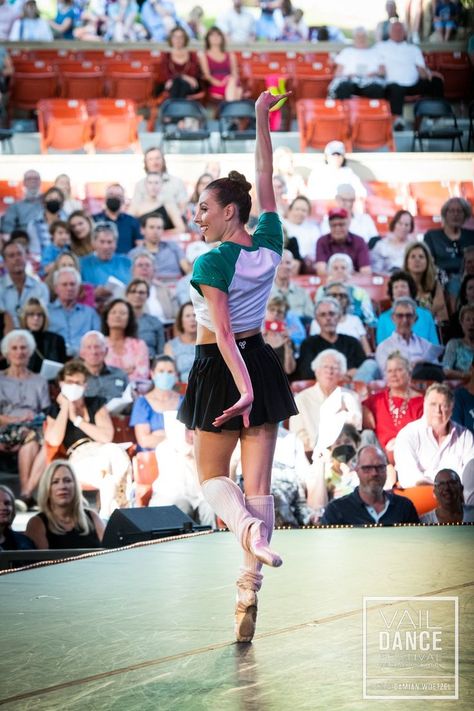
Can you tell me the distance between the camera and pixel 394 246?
9156mm

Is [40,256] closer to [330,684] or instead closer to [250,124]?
[250,124]

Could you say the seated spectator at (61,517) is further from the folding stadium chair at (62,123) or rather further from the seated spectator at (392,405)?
the folding stadium chair at (62,123)

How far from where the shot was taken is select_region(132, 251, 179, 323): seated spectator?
8414 mm

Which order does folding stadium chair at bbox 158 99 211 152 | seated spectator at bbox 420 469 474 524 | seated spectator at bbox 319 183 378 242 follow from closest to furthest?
seated spectator at bbox 420 469 474 524, seated spectator at bbox 319 183 378 242, folding stadium chair at bbox 158 99 211 152

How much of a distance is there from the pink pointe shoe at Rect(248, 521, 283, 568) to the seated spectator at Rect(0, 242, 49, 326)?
519 cm

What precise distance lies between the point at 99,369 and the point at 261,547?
4.33m

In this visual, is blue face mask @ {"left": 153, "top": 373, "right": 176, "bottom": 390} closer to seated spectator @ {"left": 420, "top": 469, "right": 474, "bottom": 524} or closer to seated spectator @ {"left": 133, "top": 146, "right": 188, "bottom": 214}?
seated spectator @ {"left": 420, "top": 469, "right": 474, "bottom": 524}

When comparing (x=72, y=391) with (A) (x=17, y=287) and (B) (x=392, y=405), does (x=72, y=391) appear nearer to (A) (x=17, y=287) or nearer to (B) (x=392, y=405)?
(A) (x=17, y=287)

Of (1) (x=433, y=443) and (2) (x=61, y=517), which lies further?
(1) (x=433, y=443)

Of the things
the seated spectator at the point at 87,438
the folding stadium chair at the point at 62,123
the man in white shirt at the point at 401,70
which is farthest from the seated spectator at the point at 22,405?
the man in white shirt at the point at 401,70

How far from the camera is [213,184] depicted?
11.2 feet

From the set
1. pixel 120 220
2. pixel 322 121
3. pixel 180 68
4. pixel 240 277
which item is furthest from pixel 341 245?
pixel 240 277

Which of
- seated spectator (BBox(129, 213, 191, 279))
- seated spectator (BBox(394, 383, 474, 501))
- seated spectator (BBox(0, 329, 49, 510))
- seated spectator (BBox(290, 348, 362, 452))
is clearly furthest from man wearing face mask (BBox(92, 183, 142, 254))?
seated spectator (BBox(394, 383, 474, 501))

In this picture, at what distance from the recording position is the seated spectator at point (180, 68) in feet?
38.7
